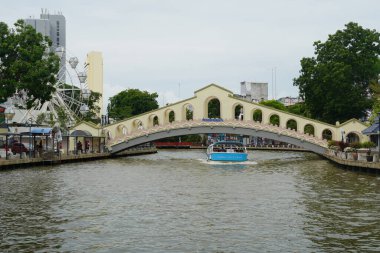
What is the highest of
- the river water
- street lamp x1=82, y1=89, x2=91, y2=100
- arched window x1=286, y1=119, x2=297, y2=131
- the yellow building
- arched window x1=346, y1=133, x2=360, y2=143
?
the yellow building

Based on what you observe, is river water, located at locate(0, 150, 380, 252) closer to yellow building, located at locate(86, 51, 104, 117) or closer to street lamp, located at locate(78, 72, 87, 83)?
street lamp, located at locate(78, 72, 87, 83)

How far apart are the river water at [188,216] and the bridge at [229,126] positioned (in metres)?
34.7

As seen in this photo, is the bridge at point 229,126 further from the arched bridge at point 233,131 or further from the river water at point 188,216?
the river water at point 188,216

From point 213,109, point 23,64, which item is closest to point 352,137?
point 23,64

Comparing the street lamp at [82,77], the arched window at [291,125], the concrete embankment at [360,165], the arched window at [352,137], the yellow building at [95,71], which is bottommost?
the concrete embankment at [360,165]

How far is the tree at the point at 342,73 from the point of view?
83938mm

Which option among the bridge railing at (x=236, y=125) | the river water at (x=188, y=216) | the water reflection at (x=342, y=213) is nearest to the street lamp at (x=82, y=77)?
the bridge railing at (x=236, y=125)

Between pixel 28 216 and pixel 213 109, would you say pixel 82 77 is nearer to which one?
pixel 213 109

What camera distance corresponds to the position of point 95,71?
166 meters

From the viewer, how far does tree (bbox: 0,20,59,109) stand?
60.2 metres

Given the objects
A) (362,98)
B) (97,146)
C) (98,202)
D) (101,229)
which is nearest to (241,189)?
(98,202)

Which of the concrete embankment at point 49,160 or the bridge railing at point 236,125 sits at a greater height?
the bridge railing at point 236,125

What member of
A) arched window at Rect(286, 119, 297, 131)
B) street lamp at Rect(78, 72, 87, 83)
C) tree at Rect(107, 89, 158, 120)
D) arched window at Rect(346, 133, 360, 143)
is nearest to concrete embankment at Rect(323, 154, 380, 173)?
arched window at Rect(346, 133, 360, 143)

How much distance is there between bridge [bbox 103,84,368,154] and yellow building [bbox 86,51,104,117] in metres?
80.6
